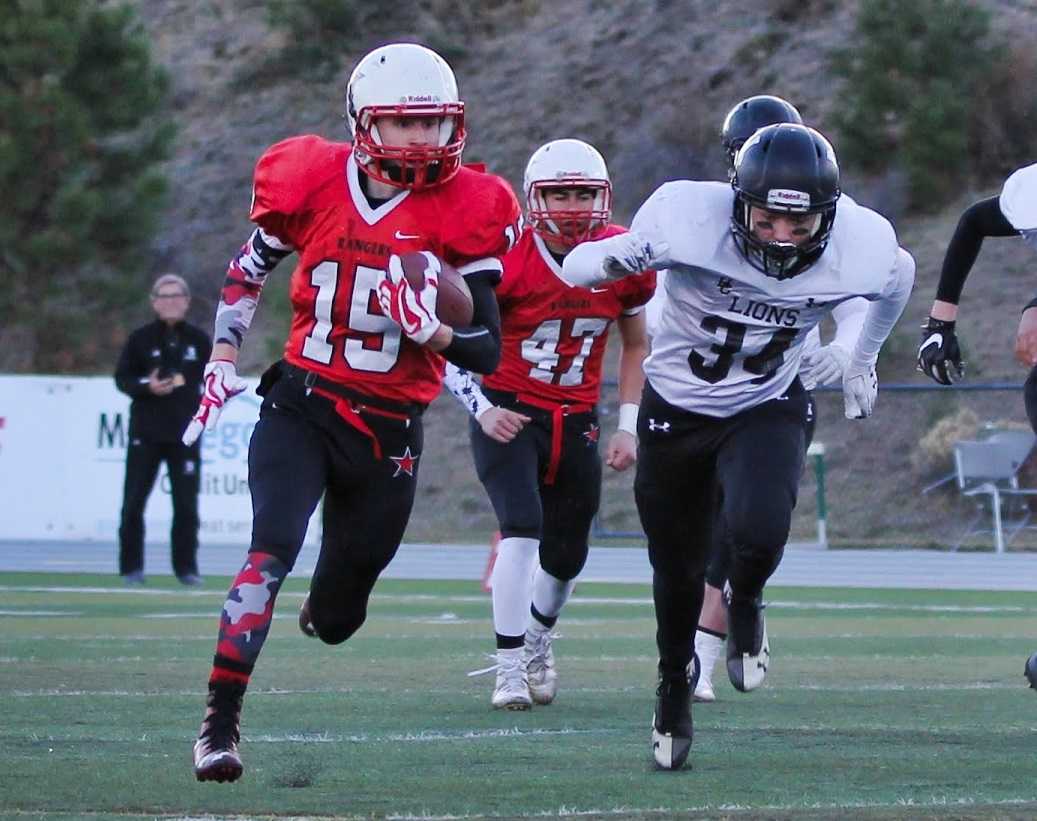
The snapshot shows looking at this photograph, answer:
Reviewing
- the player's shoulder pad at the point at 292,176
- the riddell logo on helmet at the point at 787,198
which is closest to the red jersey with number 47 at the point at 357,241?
the player's shoulder pad at the point at 292,176

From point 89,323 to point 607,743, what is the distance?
1992 cm

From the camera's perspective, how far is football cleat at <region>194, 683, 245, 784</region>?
13.3 ft

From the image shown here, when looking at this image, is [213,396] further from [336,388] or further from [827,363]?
[827,363]

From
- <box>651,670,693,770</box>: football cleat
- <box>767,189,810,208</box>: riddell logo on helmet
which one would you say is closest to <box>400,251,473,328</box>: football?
<box>767,189,810,208</box>: riddell logo on helmet

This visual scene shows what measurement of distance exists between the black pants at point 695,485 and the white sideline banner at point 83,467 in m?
10.5

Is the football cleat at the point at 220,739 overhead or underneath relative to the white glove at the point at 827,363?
underneath

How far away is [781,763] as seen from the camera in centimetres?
469

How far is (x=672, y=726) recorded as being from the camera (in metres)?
4.66

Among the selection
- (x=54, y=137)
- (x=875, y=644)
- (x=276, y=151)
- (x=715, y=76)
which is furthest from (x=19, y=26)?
(x=276, y=151)

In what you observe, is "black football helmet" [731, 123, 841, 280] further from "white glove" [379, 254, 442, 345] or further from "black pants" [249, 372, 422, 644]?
"black pants" [249, 372, 422, 644]

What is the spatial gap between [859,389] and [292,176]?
65.0 inches

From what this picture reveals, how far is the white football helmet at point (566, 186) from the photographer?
6457mm

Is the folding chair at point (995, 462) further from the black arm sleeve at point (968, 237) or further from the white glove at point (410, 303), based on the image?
the white glove at point (410, 303)

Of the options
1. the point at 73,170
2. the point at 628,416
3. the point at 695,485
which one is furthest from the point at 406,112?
the point at 73,170
